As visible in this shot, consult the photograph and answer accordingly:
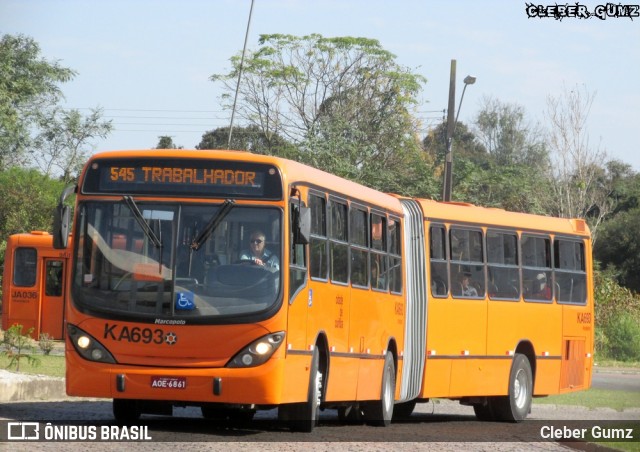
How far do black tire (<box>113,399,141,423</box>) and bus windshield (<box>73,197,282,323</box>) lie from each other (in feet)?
4.66

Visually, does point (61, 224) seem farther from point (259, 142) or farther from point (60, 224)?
point (259, 142)

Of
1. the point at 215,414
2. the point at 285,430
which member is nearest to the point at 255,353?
the point at 285,430

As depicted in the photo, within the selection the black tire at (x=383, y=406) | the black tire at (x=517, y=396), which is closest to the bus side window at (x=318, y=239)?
the black tire at (x=383, y=406)

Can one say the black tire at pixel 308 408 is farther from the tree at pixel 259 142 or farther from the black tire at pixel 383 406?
the tree at pixel 259 142

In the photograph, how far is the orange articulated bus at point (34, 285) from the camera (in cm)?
3466

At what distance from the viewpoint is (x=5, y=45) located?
169 feet

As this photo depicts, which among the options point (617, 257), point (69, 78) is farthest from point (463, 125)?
point (69, 78)

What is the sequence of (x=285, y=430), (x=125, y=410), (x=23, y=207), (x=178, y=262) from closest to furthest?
(x=178, y=262)
(x=125, y=410)
(x=285, y=430)
(x=23, y=207)

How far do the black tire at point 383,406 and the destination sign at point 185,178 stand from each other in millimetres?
4303

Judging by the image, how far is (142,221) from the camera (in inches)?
539

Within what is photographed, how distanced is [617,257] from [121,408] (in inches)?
2216

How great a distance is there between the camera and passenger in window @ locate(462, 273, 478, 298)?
65.0 feet

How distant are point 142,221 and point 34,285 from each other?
857 inches

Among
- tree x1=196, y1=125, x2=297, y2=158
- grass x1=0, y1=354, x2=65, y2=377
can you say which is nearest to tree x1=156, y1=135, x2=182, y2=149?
tree x1=196, y1=125, x2=297, y2=158
